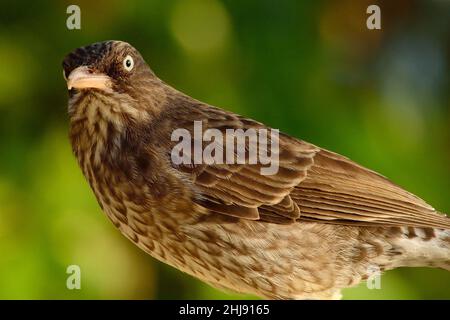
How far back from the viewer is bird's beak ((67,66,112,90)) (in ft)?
19.1

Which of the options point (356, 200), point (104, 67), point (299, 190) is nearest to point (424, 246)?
point (356, 200)

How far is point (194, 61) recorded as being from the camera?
24.8 ft

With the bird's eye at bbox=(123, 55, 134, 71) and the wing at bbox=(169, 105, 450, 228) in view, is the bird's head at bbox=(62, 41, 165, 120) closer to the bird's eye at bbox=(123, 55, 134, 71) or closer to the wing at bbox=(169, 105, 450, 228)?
the bird's eye at bbox=(123, 55, 134, 71)

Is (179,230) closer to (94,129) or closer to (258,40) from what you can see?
(94,129)

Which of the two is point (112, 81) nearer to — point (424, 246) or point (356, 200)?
point (356, 200)

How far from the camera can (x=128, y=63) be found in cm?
626

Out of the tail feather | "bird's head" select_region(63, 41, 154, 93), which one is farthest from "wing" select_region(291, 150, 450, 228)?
"bird's head" select_region(63, 41, 154, 93)

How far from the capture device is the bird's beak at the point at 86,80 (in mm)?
5828

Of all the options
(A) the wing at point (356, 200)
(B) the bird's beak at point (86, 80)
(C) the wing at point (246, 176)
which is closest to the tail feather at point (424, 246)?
(A) the wing at point (356, 200)

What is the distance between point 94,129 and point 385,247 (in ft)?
5.93

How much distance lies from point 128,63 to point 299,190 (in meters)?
1.28

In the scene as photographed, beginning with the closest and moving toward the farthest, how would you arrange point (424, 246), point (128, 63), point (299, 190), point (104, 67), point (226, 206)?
point (104, 67), point (128, 63), point (226, 206), point (424, 246), point (299, 190)
